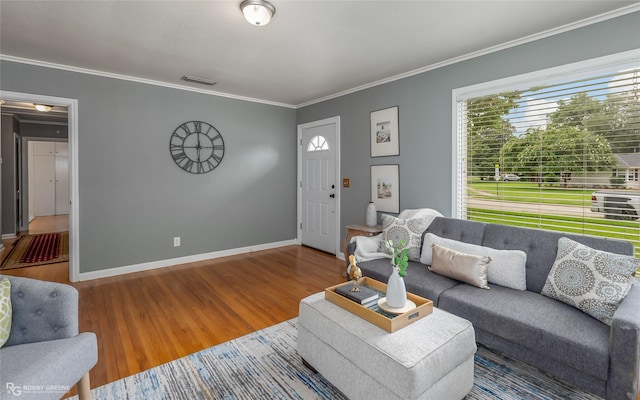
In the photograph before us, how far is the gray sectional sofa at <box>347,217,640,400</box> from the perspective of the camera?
1547mm

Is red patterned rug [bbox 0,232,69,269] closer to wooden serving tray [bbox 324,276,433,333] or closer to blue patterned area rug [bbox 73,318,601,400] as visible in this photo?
blue patterned area rug [bbox 73,318,601,400]

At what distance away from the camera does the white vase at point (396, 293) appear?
181 cm

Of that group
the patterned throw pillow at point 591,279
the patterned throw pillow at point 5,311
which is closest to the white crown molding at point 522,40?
the patterned throw pillow at point 591,279

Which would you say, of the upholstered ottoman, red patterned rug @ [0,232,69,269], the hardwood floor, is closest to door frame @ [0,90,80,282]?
the hardwood floor

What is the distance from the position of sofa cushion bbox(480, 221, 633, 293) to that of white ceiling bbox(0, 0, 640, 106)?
166 centimetres

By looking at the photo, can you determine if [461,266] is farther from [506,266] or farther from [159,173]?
[159,173]

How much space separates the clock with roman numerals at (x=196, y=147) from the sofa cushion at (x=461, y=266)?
3.40 metres

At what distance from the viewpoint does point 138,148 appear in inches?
159

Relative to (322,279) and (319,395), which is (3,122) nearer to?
(322,279)

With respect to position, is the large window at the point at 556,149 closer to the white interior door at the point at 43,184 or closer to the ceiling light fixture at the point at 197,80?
the ceiling light fixture at the point at 197,80

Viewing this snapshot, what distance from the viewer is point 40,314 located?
5.08 feet

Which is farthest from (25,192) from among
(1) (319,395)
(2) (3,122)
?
(1) (319,395)

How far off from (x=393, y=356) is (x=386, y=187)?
9.11ft

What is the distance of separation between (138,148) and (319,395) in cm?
369
